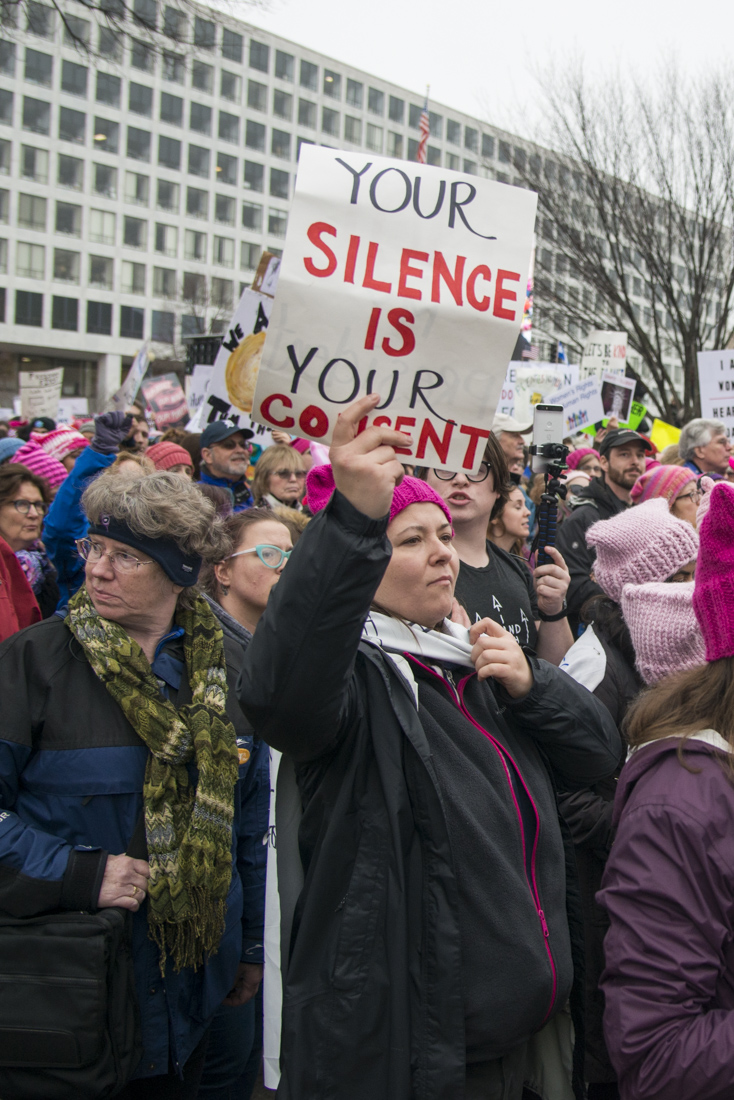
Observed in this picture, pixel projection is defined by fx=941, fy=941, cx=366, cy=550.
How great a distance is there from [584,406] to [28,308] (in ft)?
168

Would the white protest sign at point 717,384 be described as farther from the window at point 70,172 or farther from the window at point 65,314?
the window at point 70,172

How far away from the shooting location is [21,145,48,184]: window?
53031mm

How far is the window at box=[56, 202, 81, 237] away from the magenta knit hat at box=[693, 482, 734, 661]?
59.0 meters

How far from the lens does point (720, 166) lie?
15.9 m

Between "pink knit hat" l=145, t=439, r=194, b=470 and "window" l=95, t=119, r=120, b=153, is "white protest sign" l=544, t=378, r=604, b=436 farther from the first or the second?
"window" l=95, t=119, r=120, b=153

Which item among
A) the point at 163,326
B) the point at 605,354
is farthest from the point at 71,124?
the point at 605,354

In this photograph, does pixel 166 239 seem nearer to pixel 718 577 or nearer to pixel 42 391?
pixel 42 391

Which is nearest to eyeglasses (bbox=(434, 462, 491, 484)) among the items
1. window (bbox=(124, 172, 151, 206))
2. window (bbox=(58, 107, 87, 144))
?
window (bbox=(58, 107, 87, 144))

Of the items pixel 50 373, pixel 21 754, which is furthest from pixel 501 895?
pixel 50 373

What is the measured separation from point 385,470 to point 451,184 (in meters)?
0.81

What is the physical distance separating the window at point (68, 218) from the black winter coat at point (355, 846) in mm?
59016

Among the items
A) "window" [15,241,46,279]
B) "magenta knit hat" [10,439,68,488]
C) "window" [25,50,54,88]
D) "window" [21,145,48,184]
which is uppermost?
"window" [25,50,54,88]

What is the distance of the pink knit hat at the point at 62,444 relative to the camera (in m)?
8.02

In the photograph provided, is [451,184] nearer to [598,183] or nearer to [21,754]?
[21,754]
